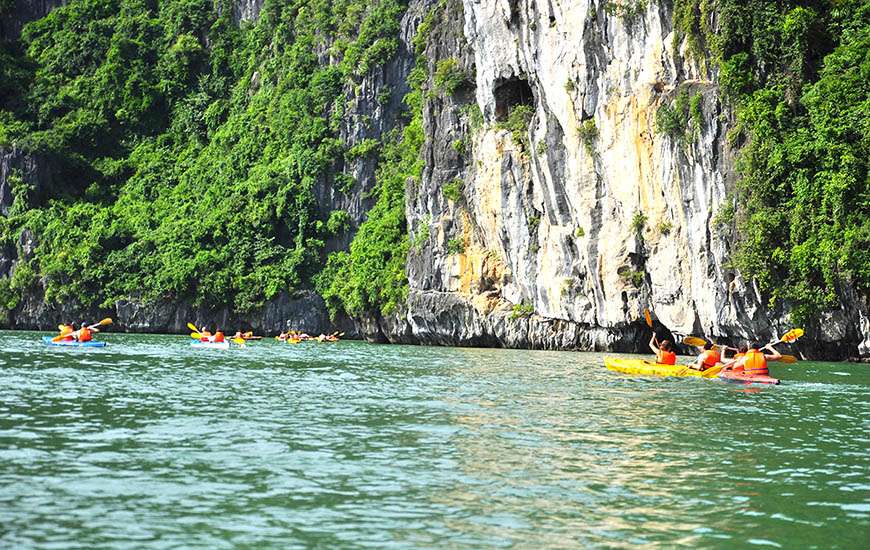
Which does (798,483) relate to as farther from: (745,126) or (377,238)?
(377,238)

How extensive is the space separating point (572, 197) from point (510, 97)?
9.72m

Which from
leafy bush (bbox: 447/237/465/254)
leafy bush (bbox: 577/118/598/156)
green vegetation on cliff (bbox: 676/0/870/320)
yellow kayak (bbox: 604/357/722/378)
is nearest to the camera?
yellow kayak (bbox: 604/357/722/378)

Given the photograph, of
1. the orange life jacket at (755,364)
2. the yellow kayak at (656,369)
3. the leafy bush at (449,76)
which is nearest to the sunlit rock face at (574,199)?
the leafy bush at (449,76)

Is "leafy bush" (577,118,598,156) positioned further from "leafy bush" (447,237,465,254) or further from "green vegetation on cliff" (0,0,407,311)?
"green vegetation on cliff" (0,0,407,311)

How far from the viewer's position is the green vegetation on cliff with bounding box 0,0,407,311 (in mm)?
76062

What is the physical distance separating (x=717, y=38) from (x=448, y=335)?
87.3 ft

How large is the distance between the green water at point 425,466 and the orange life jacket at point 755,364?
2103 mm

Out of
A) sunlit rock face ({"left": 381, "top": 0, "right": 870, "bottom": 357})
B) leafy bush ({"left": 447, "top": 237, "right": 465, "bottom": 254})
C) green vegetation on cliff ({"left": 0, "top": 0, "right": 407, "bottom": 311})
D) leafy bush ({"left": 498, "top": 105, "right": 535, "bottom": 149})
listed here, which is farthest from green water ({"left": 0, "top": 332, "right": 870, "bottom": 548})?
green vegetation on cliff ({"left": 0, "top": 0, "right": 407, "bottom": 311})

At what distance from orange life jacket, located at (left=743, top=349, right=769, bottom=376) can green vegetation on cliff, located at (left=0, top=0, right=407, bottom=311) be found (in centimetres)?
4335

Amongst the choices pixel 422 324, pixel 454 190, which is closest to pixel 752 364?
pixel 454 190

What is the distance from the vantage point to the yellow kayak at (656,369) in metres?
→ 29.2

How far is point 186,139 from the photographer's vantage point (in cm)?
9319

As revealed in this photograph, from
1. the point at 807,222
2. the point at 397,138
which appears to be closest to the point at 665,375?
the point at 807,222

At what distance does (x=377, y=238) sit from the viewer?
70.4 m
